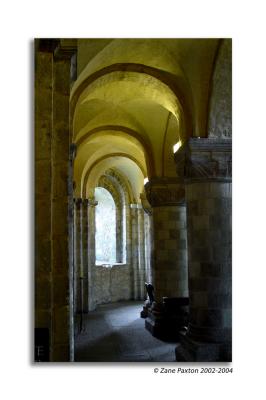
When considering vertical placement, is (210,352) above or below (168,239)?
below

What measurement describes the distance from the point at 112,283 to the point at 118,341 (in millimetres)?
6338

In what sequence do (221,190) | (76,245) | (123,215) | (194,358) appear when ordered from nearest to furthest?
1. (194,358)
2. (221,190)
3. (76,245)
4. (123,215)

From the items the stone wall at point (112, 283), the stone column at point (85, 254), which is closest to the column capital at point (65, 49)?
the stone column at point (85, 254)

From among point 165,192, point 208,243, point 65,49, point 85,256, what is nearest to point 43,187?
point 65,49

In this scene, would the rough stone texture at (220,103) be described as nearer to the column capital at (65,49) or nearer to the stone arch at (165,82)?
the stone arch at (165,82)

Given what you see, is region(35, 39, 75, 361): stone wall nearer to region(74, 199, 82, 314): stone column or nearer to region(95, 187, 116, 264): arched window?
region(74, 199, 82, 314): stone column

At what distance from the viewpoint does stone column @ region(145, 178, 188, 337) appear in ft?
26.4

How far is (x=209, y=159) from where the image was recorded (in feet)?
18.4

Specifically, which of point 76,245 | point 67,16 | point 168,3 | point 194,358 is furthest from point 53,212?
point 76,245

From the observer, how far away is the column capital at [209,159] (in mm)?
5605

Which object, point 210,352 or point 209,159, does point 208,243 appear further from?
point 210,352
